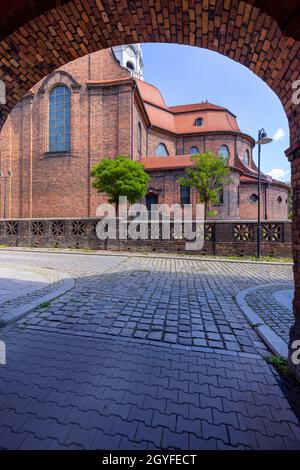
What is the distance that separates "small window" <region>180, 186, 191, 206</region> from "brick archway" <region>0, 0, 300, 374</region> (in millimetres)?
23989

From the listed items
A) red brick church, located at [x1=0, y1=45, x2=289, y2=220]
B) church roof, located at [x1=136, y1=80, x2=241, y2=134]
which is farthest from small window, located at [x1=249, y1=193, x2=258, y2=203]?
church roof, located at [x1=136, y1=80, x2=241, y2=134]

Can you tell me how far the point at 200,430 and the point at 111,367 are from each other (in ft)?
4.10

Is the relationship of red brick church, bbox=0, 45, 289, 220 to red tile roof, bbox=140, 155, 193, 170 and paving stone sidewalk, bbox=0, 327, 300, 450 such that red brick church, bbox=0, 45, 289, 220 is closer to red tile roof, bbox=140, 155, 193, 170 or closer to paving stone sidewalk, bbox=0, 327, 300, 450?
red tile roof, bbox=140, 155, 193, 170

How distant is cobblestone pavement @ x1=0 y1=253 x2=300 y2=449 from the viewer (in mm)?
2021

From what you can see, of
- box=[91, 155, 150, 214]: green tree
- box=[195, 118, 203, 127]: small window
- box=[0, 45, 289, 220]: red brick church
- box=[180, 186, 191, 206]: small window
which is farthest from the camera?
box=[195, 118, 203, 127]: small window

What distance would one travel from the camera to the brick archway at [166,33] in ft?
9.14

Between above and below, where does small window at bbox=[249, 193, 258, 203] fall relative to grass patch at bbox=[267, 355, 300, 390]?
above

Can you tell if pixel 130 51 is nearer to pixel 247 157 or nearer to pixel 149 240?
pixel 247 157

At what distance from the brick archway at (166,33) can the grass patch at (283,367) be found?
1.41 ft

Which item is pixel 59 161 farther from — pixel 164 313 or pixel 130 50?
pixel 130 50

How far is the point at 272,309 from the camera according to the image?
5.29 meters

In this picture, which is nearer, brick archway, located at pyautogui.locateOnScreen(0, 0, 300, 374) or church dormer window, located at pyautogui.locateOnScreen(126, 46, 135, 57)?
brick archway, located at pyautogui.locateOnScreen(0, 0, 300, 374)

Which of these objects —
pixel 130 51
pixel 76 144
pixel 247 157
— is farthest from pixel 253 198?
pixel 130 51
